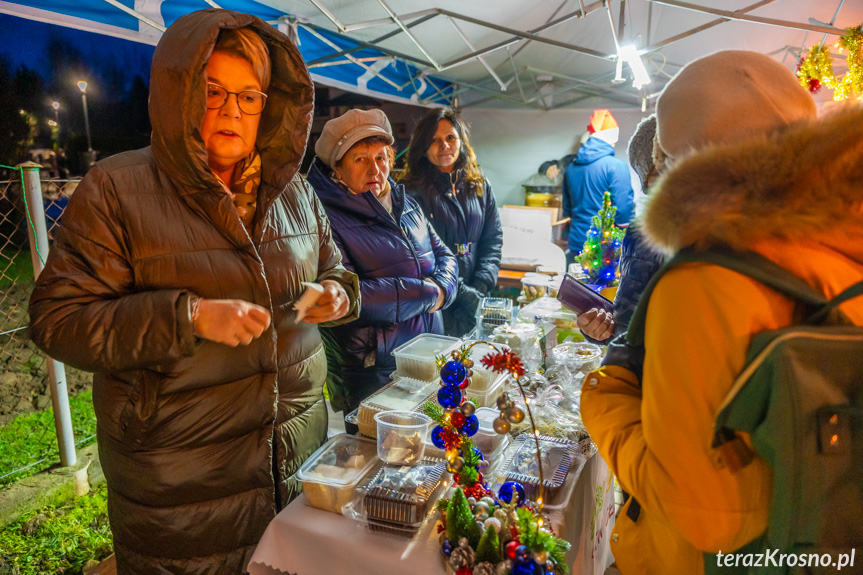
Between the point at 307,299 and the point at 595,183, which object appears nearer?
the point at 307,299

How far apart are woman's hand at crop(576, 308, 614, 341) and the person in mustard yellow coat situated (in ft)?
3.32

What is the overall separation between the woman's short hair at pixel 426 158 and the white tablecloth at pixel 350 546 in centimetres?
237

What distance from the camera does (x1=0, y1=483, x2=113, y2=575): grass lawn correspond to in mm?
2598

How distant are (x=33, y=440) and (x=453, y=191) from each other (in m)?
3.58

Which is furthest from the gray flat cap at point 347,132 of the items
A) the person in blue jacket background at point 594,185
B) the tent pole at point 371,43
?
the person in blue jacket background at point 594,185

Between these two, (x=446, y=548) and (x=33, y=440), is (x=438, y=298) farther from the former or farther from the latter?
(x=33, y=440)

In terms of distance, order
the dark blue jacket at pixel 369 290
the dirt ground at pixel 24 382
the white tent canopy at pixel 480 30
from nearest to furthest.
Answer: the dark blue jacket at pixel 369 290, the white tent canopy at pixel 480 30, the dirt ground at pixel 24 382

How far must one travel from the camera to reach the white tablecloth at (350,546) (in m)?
1.21

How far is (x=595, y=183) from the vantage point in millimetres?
5551

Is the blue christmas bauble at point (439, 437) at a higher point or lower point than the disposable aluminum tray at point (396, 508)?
higher

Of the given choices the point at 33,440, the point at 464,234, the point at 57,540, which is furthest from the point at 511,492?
the point at 33,440

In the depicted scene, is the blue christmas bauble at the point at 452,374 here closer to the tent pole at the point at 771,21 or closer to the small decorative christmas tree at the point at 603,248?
the small decorative christmas tree at the point at 603,248

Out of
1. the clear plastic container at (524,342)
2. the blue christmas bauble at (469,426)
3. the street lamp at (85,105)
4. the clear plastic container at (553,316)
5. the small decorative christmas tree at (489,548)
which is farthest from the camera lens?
the street lamp at (85,105)

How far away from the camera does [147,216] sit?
1407mm
